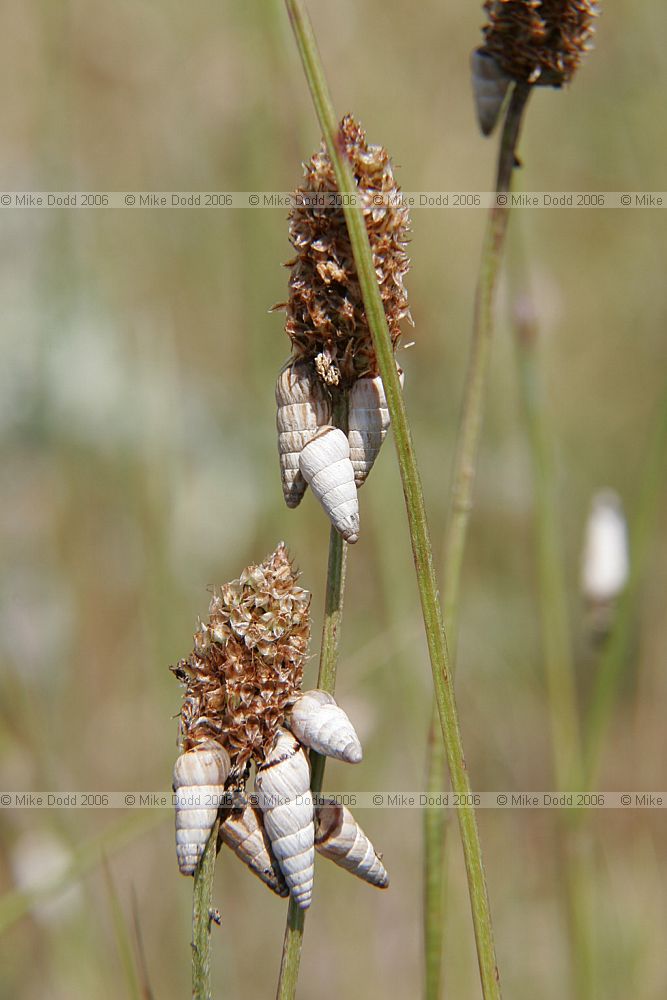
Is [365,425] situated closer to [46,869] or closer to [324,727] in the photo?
[324,727]

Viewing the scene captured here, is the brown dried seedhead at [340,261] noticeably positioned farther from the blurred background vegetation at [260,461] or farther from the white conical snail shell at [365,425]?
the blurred background vegetation at [260,461]

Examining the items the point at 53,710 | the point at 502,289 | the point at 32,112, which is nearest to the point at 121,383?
the point at 53,710

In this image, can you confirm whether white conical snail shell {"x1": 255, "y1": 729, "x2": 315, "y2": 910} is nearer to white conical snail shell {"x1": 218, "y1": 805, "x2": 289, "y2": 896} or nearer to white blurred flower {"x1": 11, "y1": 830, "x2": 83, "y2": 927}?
white conical snail shell {"x1": 218, "y1": 805, "x2": 289, "y2": 896}

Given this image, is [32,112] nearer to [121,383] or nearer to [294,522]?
[121,383]

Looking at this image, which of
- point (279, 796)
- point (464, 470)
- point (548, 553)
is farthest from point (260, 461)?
point (279, 796)

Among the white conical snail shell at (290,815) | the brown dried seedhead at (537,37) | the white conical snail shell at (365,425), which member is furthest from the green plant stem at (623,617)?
the white conical snail shell at (290,815)
